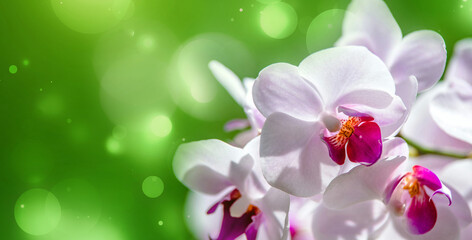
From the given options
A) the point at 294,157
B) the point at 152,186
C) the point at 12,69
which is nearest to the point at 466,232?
the point at 294,157

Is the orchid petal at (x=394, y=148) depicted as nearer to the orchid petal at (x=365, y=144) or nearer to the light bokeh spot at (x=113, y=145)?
the orchid petal at (x=365, y=144)

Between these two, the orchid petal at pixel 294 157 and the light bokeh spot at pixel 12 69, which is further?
the light bokeh spot at pixel 12 69

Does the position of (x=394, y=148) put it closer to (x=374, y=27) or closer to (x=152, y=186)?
(x=374, y=27)

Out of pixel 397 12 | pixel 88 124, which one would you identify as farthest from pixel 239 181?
pixel 397 12

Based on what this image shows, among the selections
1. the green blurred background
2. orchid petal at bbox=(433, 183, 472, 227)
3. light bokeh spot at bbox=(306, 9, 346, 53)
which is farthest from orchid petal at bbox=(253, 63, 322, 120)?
light bokeh spot at bbox=(306, 9, 346, 53)

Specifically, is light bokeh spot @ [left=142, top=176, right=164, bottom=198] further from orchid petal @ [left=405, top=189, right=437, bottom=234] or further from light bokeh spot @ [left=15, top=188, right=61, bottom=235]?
orchid petal @ [left=405, top=189, right=437, bottom=234]

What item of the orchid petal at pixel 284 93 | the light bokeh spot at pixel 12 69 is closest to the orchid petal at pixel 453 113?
the orchid petal at pixel 284 93
